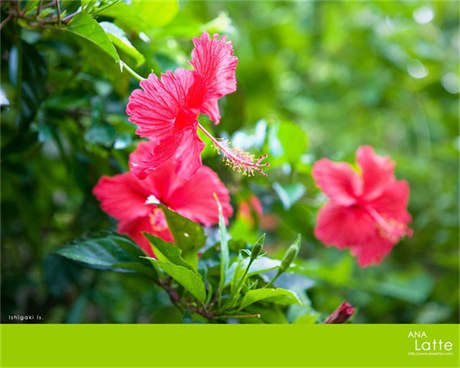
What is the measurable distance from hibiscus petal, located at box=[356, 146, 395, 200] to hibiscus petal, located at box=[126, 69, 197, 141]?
0.47m

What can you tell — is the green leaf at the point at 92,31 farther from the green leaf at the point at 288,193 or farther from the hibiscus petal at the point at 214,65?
the green leaf at the point at 288,193

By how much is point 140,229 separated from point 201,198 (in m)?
0.12

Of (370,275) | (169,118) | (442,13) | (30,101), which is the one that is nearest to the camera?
(169,118)

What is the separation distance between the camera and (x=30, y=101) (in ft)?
2.62

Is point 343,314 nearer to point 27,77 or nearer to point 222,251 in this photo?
point 222,251

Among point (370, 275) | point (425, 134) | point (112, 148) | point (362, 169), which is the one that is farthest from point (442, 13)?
Answer: point (112, 148)

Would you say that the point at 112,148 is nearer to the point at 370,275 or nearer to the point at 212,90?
the point at 212,90

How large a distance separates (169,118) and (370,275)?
130 cm

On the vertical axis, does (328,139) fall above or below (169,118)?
below

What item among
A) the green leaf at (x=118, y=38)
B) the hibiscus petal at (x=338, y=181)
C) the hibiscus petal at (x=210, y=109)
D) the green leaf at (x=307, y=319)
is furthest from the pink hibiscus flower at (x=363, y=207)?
the green leaf at (x=118, y=38)

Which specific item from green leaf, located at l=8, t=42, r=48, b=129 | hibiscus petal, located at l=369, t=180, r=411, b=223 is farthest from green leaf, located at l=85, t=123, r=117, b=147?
hibiscus petal, located at l=369, t=180, r=411, b=223

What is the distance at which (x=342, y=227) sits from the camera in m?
0.92

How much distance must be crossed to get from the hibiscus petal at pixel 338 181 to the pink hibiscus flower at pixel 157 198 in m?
0.24

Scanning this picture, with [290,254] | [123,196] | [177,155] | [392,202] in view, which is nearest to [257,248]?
[290,254]
